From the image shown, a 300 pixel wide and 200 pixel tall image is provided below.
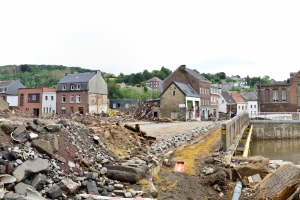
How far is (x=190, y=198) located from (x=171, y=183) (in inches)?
38.8

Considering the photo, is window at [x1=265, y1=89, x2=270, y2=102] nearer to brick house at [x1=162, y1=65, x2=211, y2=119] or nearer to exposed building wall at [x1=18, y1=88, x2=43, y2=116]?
brick house at [x1=162, y1=65, x2=211, y2=119]

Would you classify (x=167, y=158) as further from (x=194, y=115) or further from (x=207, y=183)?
(x=194, y=115)

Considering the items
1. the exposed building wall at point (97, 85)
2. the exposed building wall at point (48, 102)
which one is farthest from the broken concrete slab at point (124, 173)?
the exposed building wall at point (48, 102)

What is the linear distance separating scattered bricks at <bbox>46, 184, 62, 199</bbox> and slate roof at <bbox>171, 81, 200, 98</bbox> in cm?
3995

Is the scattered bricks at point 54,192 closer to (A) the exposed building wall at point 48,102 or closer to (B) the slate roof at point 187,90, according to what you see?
(B) the slate roof at point 187,90

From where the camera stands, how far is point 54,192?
630cm

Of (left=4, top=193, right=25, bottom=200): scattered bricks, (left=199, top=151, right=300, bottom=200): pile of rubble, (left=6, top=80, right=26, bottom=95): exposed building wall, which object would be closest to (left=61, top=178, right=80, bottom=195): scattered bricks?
(left=4, top=193, right=25, bottom=200): scattered bricks

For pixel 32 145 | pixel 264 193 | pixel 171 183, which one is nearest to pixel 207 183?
pixel 171 183

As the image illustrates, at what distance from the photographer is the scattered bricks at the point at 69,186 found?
662 cm

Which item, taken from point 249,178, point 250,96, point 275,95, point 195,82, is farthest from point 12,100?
point 249,178

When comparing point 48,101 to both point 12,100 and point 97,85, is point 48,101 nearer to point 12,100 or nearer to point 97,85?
point 97,85

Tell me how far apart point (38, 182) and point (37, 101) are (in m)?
53.3

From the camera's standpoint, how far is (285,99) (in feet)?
187

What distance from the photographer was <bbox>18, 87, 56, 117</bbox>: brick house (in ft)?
179
